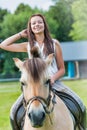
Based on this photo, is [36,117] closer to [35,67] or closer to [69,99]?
[35,67]

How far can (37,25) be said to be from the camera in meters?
3.93

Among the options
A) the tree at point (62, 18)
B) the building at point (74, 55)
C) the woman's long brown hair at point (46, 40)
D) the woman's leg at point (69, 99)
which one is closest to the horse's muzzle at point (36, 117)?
the woman's long brown hair at point (46, 40)

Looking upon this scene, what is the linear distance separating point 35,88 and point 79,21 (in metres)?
52.3

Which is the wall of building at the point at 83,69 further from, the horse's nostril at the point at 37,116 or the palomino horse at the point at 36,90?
the horse's nostril at the point at 37,116

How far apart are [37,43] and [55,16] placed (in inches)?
2150

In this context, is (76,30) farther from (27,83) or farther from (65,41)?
(27,83)

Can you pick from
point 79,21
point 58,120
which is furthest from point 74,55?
point 58,120

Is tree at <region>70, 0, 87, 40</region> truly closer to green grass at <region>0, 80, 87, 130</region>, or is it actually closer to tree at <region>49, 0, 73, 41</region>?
tree at <region>49, 0, 73, 41</region>

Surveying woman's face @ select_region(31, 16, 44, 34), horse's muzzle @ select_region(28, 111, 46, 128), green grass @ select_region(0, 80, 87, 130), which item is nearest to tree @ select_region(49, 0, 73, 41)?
green grass @ select_region(0, 80, 87, 130)

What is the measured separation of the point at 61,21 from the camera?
57000 mm

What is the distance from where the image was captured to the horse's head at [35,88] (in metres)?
3.06

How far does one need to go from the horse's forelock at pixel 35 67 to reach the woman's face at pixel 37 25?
721 millimetres

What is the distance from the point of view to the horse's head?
3.06 m

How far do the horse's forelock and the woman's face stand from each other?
2.37ft
